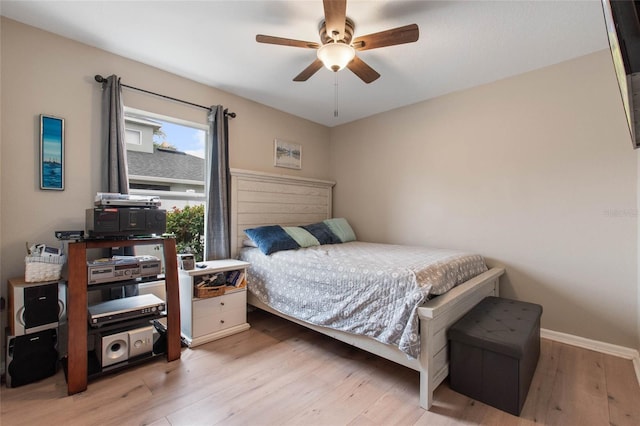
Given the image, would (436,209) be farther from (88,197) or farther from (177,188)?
(88,197)

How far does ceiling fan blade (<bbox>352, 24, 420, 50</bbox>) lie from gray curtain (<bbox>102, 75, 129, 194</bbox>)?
199 cm

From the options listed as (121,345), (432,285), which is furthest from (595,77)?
(121,345)

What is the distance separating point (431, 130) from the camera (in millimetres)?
3340

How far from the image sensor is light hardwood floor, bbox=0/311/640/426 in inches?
61.9

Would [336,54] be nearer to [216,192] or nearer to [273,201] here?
[216,192]

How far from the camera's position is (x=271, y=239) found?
2947mm

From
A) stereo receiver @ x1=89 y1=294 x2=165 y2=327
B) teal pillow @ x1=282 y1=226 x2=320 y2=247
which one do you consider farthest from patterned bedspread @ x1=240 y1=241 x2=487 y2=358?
stereo receiver @ x1=89 y1=294 x2=165 y2=327

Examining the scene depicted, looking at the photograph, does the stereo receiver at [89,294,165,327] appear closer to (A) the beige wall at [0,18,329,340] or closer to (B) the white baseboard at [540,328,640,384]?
(A) the beige wall at [0,18,329,340]

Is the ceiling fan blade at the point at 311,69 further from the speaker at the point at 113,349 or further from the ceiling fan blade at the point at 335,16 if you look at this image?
the speaker at the point at 113,349

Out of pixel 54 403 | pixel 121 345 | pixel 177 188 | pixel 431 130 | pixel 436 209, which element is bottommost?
pixel 54 403

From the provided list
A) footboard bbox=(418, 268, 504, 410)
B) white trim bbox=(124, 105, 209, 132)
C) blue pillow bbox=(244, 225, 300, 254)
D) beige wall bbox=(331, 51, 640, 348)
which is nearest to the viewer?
footboard bbox=(418, 268, 504, 410)

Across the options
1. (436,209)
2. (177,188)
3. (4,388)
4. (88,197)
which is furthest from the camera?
(436,209)

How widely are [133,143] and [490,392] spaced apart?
3404 mm

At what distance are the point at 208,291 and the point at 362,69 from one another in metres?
2.26
